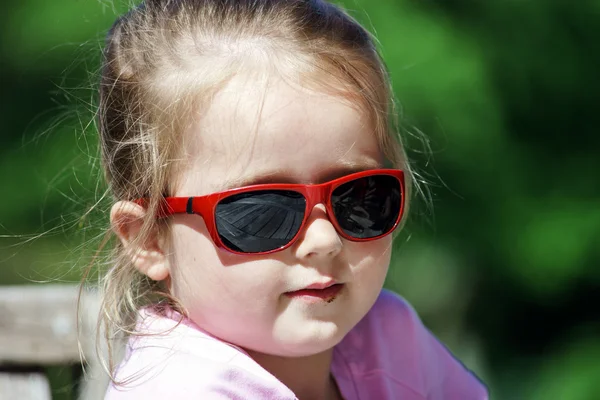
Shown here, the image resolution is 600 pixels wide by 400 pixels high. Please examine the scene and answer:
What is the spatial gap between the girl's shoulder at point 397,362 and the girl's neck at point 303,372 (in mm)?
91

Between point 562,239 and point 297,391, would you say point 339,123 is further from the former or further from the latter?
point 562,239

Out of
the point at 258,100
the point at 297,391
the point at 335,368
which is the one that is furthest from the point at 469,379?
the point at 258,100

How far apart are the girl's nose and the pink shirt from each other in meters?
0.23

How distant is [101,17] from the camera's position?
262cm

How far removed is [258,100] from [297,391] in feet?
1.96

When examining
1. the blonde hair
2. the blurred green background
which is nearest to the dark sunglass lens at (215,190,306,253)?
the blonde hair

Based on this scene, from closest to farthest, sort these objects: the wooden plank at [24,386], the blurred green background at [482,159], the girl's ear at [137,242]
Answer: the girl's ear at [137,242]
the wooden plank at [24,386]
the blurred green background at [482,159]

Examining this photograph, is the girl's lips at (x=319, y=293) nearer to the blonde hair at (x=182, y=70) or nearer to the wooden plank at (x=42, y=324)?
the blonde hair at (x=182, y=70)

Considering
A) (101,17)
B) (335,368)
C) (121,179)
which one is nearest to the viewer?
(121,179)

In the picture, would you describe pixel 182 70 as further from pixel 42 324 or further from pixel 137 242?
pixel 42 324

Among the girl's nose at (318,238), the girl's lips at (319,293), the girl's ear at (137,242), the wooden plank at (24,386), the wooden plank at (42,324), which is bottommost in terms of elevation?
the wooden plank at (24,386)

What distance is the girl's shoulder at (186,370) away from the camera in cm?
143

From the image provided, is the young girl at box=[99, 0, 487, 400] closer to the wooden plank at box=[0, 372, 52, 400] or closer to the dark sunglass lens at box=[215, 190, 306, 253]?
the dark sunglass lens at box=[215, 190, 306, 253]

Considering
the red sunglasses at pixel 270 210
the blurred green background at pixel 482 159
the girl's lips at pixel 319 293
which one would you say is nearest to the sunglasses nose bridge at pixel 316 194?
the red sunglasses at pixel 270 210
